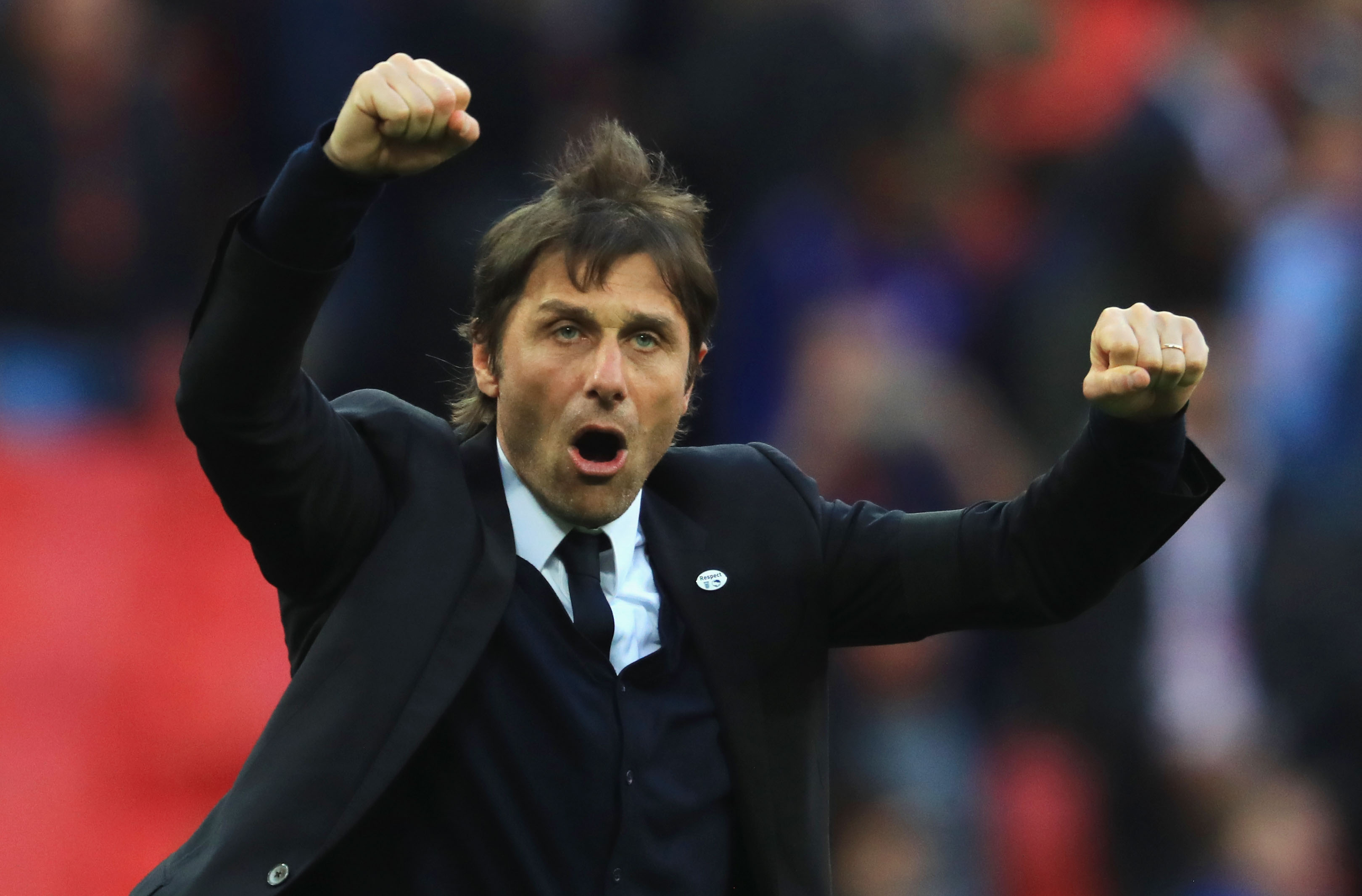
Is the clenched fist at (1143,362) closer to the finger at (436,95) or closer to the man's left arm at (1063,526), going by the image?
the man's left arm at (1063,526)

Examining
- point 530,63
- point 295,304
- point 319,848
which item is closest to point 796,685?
point 319,848

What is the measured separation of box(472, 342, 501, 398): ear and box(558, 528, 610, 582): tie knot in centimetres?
28

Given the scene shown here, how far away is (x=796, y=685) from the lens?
8.13 ft

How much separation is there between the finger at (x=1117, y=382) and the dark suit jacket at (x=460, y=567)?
146 mm

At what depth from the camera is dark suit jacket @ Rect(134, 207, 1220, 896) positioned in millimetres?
2035

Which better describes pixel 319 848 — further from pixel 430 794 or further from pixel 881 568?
pixel 881 568

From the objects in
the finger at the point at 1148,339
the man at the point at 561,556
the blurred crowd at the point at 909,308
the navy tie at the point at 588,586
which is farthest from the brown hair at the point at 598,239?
the blurred crowd at the point at 909,308

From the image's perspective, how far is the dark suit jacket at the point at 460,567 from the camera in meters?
2.04

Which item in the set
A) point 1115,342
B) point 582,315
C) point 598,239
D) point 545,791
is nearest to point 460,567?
point 545,791

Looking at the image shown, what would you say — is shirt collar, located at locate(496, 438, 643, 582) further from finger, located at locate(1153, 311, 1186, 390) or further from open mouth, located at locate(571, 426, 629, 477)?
finger, located at locate(1153, 311, 1186, 390)

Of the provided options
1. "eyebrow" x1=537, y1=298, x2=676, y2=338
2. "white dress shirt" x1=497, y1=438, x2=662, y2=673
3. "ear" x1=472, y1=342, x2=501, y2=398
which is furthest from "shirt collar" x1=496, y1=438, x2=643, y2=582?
"eyebrow" x1=537, y1=298, x2=676, y2=338

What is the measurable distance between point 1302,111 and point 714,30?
2041mm

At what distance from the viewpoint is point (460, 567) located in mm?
2230

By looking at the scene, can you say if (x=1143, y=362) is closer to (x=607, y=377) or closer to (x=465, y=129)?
(x=607, y=377)
